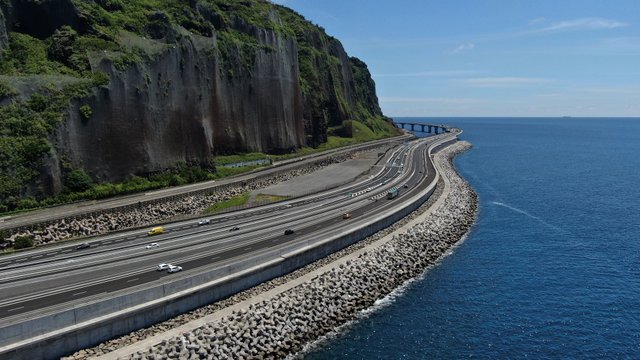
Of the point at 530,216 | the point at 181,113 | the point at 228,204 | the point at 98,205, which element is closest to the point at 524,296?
the point at 530,216

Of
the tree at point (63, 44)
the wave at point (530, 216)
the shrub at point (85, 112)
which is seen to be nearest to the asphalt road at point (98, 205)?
the shrub at point (85, 112)

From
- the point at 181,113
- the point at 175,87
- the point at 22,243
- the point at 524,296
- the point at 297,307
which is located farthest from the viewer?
the point at 181,113

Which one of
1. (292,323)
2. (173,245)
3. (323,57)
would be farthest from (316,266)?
(323,57)

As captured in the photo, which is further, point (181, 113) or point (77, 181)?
point (181, 113)

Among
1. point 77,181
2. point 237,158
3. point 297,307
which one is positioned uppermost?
point 237,158

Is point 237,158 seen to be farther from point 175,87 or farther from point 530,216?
point 530,216

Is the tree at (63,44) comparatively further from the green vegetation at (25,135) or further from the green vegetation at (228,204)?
the green vegetation at (228,204)

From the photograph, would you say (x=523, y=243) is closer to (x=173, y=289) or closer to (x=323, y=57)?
(x=173, y=289)
